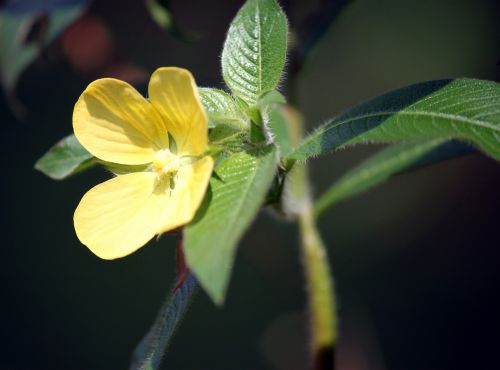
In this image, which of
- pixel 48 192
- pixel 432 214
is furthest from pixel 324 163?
pixel 48 192

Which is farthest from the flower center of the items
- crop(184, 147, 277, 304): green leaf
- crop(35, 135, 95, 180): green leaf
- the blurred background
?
the blurred background

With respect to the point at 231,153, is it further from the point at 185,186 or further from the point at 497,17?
→ the point at 497,17

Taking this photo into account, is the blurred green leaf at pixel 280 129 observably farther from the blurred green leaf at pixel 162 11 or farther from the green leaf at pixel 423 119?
the blurred green leaf at pixel 162 11

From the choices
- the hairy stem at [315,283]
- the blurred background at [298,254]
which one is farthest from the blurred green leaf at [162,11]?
the blurred background at [298,254]

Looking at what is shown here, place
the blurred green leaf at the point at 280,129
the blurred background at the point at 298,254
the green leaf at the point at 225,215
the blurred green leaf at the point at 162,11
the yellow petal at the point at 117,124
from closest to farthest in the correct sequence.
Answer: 1. the green leaf at the point at 225,215
2. the yellow petal at the point at 117,124
3. the blurred green leaf at the point at 280,129
4. the blurred green leaf at the point at 162,11
5. the blurred background at the point at 298,254

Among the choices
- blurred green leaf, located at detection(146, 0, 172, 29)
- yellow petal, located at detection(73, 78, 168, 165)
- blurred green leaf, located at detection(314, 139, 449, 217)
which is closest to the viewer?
yellow petal, located at detection(73, 78, 168, 165)

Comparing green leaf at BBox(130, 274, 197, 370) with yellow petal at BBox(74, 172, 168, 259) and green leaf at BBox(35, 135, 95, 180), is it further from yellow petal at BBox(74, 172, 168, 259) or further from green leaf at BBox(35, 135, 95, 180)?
green leaf at BBox(35, 135, 95, 180)
